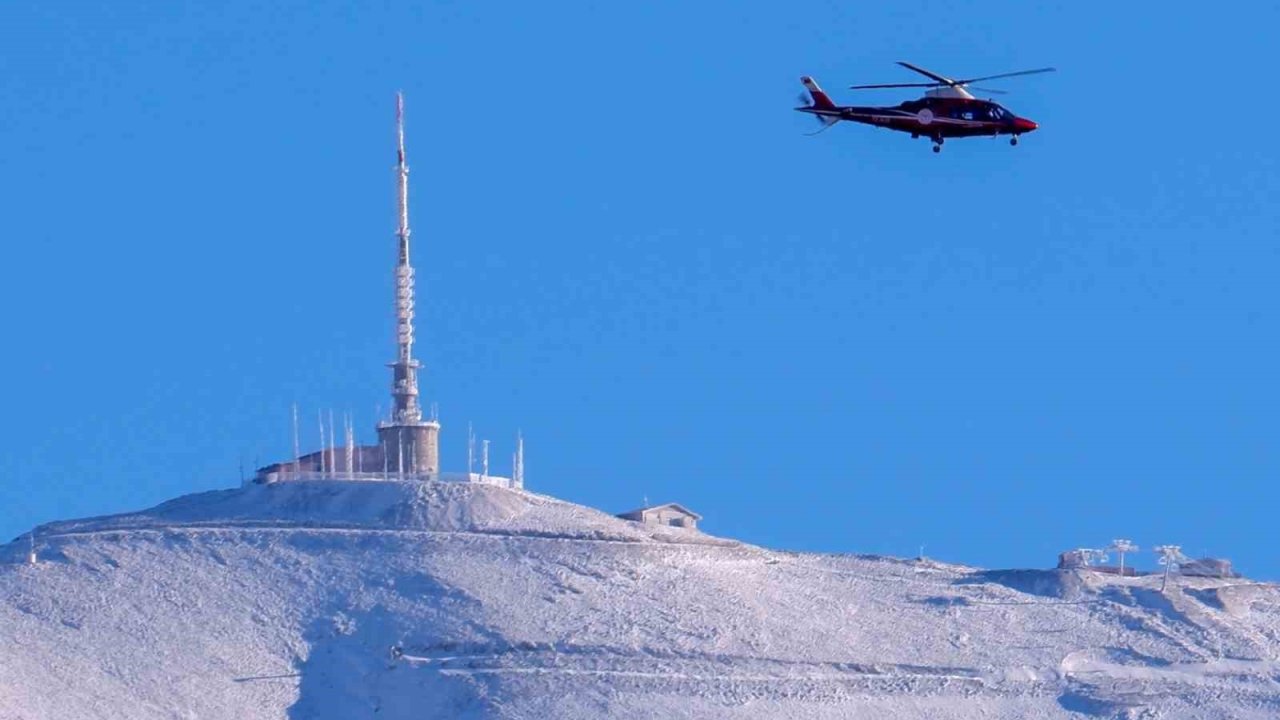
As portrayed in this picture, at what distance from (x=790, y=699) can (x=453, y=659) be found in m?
11.1

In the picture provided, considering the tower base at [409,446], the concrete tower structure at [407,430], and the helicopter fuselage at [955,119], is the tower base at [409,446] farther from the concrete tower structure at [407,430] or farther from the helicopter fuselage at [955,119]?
the helicopter fuselage at [955,119]

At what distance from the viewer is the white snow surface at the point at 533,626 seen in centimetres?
11062

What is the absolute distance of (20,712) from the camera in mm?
104500

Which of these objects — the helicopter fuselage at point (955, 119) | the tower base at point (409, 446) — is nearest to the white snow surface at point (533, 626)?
the tower base at point (409, 446)

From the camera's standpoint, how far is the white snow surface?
110625mm

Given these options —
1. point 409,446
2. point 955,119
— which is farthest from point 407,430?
point 955,119

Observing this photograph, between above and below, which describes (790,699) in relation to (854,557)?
below

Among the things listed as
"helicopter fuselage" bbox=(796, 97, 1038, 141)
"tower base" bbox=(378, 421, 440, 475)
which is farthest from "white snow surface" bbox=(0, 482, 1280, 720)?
"helicopter fuselage" bbox=(796, 97, 1038, 141)

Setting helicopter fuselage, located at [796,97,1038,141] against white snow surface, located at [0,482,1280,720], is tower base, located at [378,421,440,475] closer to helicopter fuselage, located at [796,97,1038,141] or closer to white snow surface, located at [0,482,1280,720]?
white snow surface, located at [0,482,1280,720]

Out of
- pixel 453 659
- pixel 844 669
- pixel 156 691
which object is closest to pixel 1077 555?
pixel 844 669

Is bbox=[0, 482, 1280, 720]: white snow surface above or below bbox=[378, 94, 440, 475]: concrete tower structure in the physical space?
below

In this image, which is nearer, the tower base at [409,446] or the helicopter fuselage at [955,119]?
the helicopter fuselage at [955,119]

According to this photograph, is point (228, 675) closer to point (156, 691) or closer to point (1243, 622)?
point (156, 691)

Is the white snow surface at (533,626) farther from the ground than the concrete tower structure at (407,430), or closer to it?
closer to it
